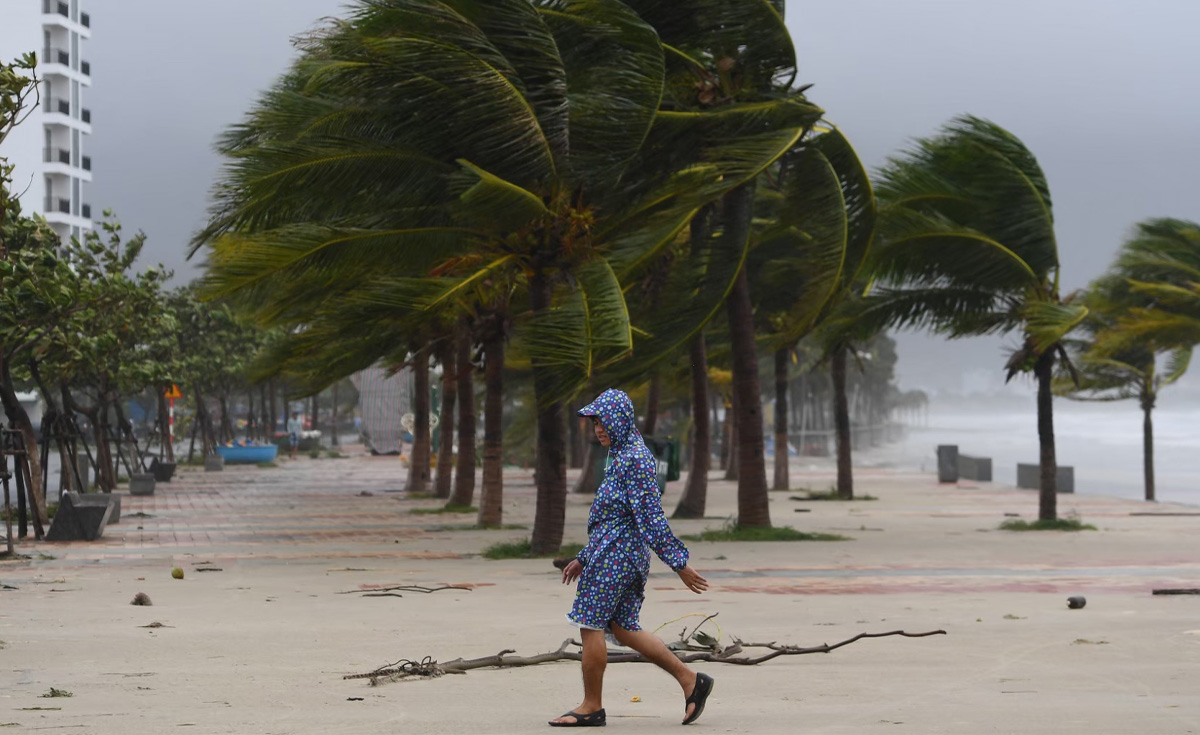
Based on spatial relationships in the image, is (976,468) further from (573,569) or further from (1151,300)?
(573,569)

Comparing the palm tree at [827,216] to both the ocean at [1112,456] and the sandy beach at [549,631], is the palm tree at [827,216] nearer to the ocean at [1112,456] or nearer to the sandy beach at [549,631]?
the sandy beach at [549,631]

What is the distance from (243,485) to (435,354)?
37.8 feet

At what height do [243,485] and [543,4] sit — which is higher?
[543,4]

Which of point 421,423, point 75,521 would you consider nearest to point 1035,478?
point 421,423

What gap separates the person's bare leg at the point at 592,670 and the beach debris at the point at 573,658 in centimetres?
99

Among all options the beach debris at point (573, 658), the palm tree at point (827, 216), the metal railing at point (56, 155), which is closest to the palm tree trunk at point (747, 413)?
the palm tree at point (827, 216)

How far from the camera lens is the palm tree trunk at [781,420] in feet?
106

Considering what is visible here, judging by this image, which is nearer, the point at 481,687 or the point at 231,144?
the point at 481,687

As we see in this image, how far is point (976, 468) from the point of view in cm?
3922

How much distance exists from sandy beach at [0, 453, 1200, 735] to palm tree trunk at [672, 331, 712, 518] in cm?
142

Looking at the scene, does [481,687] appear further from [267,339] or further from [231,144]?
[267,339]

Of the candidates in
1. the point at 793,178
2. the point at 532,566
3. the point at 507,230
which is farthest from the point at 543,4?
the point at 532,566

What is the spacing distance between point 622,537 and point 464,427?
18.4 metres

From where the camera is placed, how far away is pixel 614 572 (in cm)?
644
